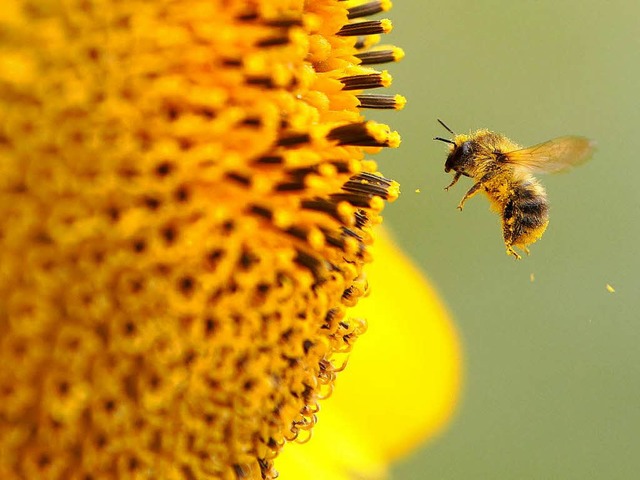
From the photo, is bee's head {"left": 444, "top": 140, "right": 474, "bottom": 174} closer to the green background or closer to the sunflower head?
the sunflower head

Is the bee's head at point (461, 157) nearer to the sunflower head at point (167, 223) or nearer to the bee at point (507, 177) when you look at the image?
the bee at point (507, 177)

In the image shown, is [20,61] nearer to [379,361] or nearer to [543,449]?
[379,361]

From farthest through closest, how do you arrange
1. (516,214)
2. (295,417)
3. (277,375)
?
(516,214) < (295,417) < (277,375)

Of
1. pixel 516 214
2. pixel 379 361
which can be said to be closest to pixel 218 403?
pixel 516 214

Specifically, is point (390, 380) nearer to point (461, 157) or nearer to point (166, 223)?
point (461, 157)

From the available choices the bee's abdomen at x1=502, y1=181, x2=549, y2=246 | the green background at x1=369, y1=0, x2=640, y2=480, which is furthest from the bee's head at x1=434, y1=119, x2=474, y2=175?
the green background at x1=369, y1=0, x2=640, y2=480

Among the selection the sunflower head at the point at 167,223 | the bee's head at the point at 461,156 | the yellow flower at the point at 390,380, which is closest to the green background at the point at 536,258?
the yellow flower at the point at 390,380
